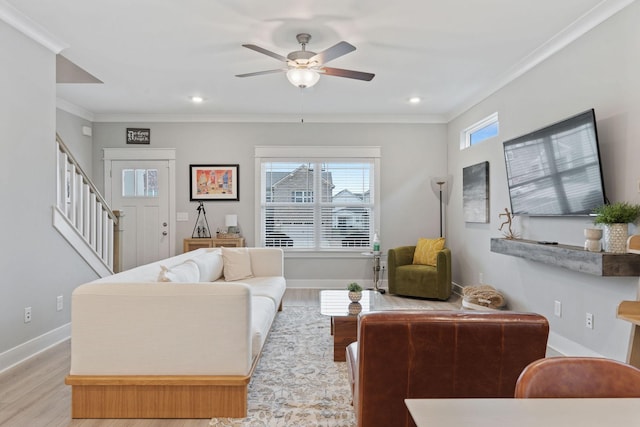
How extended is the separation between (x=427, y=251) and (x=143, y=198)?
429 cm

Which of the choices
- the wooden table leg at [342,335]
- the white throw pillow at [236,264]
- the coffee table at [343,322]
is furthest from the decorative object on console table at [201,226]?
the wooden table leg at [342,335]

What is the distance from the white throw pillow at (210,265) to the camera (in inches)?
142

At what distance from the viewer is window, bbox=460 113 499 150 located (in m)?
4.68

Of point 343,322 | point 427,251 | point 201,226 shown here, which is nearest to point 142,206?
point 201,226

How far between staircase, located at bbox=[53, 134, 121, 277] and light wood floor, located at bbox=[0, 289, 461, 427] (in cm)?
92

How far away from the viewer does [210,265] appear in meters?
3.83

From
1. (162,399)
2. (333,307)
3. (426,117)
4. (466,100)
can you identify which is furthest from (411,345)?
(426,117)

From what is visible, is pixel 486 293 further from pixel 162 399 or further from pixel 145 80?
pixel 145 80

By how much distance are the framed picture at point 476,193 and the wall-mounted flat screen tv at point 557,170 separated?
76 centimetres

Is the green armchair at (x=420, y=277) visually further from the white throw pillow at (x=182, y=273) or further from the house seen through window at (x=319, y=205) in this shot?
the white throw pillow at (x=182, y=273)

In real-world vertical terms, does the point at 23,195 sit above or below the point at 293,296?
above

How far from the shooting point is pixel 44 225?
128 inches

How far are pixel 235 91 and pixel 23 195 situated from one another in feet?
8.34

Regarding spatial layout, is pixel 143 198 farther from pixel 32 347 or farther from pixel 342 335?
pixel 342 335
